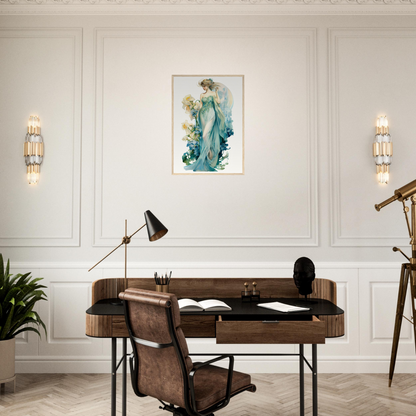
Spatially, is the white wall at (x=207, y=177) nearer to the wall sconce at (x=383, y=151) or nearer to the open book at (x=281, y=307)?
the wall sconce at (x=383, y=151)

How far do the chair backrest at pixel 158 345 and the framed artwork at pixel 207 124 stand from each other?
2004mm

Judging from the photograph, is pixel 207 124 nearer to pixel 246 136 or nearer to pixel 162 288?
pixel 246 136

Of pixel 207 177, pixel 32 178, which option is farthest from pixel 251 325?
pixel 32 178

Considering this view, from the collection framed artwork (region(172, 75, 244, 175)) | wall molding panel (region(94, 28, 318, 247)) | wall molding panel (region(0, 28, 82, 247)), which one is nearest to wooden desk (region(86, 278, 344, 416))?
wall molding panel (region(94, 28, 318, 247))

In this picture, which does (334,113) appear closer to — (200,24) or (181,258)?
(200,24)

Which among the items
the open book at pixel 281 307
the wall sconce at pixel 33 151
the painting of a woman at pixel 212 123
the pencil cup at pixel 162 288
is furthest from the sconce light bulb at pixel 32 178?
the open book at pixel 281 307

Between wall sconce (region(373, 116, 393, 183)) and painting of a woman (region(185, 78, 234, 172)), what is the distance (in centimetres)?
134

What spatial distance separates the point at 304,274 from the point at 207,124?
180 cm

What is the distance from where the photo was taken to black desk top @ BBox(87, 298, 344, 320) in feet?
7.59

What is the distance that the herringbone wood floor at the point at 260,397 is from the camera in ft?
9.59

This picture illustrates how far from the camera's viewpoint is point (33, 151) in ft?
12.3

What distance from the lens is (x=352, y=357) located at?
372cm

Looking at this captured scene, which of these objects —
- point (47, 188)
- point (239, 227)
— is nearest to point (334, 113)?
point (239, 227)

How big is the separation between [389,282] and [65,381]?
118 inches
